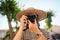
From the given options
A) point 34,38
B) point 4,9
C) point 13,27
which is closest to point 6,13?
point 4,9

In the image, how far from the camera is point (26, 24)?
11.5 feet

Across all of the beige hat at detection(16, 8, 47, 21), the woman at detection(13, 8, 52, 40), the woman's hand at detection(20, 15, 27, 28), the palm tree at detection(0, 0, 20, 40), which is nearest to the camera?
the woman at detection(13, 8, 52, 40)

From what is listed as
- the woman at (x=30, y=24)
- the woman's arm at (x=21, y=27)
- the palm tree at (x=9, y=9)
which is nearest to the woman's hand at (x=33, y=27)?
the woman at (x=30, y=24)

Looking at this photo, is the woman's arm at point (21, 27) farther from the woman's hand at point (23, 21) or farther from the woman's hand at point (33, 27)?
the woman's hand at point (33, 27)

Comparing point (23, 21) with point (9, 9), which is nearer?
point (23, 21)

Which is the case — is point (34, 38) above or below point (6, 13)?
below

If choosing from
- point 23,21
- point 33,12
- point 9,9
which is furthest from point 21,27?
point 9,9

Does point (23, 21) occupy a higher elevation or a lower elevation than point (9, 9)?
lower

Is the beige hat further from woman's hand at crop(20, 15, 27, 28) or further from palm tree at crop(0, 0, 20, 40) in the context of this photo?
palm tree at crop(0, 0, 20, 40)

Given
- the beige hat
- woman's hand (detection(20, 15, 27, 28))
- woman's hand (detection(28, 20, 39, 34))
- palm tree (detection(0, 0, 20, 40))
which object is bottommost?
woman's hand (detection(28, 20, 39, 34))

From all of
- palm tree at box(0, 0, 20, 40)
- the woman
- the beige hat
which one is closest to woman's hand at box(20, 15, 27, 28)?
the woman

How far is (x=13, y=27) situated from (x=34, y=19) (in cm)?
1983

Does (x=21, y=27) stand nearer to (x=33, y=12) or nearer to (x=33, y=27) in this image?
(x=33, y=27)

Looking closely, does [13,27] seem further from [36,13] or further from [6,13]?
[36,13]
